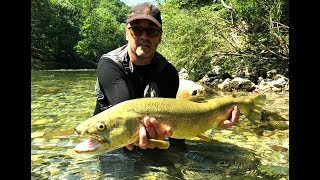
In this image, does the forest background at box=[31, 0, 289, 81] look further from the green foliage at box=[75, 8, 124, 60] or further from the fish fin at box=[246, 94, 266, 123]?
the green foliage at box=[75, 8, 124, 60]

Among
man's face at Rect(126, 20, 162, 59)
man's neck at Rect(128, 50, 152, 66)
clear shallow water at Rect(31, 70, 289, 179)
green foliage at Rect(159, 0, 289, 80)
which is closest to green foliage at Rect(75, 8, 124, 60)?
green foliage at Rect(159, 0, 289, 80)

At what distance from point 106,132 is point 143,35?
1.48 m

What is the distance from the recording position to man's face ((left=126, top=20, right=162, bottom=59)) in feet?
13.4

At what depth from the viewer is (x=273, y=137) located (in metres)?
6.82

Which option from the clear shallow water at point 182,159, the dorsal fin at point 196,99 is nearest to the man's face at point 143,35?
the dorsal fin at point 196,99

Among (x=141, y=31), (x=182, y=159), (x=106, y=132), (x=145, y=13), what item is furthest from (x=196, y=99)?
(x=182, y=159)

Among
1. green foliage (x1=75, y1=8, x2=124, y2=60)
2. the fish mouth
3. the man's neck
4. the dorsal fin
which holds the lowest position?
the fish mouth

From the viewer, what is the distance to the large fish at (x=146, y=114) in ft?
9.74

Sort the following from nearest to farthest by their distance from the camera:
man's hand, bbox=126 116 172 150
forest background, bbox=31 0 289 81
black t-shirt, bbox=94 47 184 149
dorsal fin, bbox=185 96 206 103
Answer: man's hand, bbox=126 116 172 150 → dorsal fin, bbox=185 96 206 103 → black t-shirt, bbox=94 47 184 149 → forest background, bbox=31 0 289 81

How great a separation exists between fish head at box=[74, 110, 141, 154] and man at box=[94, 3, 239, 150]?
79 cm

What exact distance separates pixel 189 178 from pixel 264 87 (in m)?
12.7

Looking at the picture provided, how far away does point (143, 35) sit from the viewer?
13.4 ft

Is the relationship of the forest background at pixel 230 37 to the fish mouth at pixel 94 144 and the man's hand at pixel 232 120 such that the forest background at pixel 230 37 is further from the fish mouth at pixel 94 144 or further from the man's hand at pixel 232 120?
the fish mouth at pixel 94 144

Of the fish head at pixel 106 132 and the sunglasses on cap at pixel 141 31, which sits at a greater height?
Result: the sunglasses on cap at pixel 141 31
